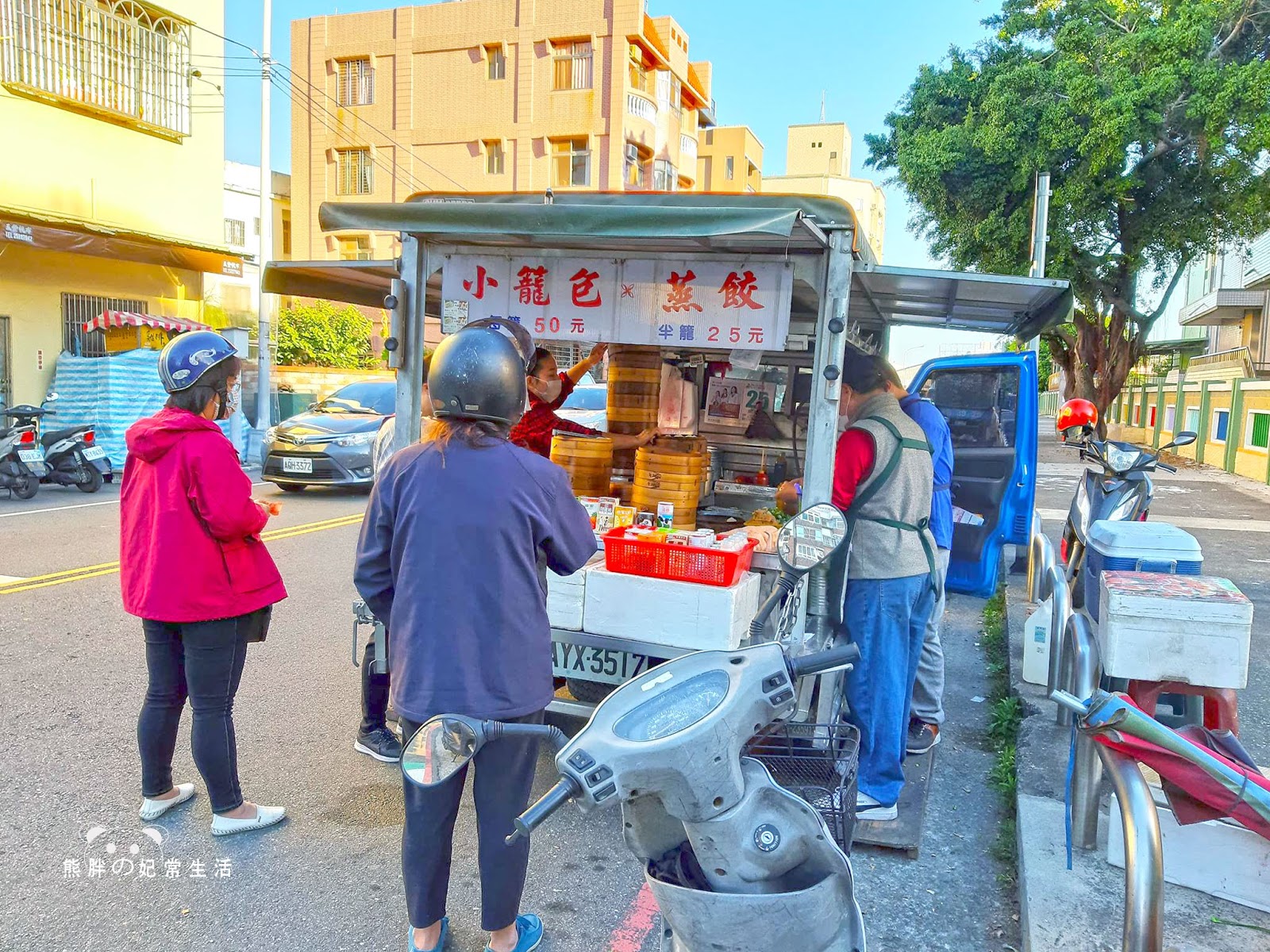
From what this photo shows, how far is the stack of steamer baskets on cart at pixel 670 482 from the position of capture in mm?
4805

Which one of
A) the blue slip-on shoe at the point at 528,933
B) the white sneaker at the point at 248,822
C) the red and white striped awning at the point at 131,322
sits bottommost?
the white sneaker at the point at 248,822

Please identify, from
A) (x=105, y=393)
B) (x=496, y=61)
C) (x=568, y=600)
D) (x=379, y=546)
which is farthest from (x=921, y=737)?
(x=496, y=61)

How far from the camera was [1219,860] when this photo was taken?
304cm

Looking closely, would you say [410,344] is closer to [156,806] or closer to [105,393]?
[156,806]

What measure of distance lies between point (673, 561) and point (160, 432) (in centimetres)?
191

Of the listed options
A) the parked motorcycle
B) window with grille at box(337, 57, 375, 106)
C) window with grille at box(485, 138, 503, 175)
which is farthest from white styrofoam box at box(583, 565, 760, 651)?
window with grille at box(337, 57, 375, 106)

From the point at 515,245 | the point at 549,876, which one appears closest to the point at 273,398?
the point at 515,245

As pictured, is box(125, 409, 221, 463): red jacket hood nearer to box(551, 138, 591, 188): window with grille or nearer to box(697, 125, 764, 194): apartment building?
box(551, 138, 591, 188): window with grille

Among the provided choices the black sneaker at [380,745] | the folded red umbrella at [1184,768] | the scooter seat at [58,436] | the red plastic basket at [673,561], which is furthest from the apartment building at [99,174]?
the folded red umbrella at [1184,768]

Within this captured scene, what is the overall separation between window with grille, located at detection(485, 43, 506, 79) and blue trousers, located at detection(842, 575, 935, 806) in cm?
3261

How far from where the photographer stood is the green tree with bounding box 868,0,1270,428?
16.5 m

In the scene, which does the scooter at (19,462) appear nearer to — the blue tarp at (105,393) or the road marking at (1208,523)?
the blue tarp at (105,393)

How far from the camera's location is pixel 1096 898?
299 centimetres

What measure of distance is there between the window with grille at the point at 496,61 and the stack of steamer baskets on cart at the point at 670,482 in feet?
102
